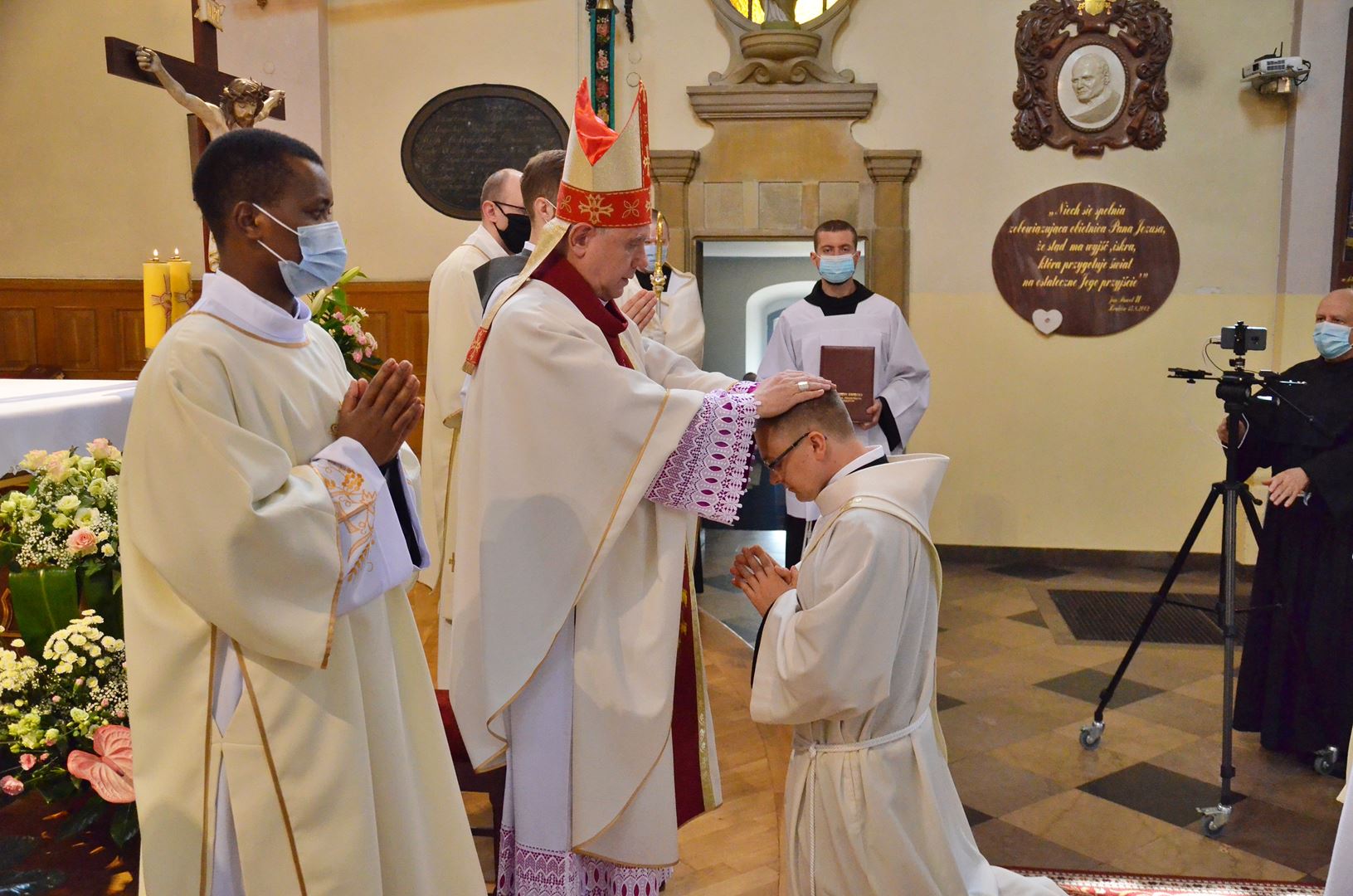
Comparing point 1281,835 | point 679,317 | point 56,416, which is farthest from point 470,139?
point 1281,835

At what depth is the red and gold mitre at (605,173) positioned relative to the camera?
233 cm

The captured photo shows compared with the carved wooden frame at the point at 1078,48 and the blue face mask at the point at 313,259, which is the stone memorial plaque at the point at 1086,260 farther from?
the blue face mask at the point at 313,259

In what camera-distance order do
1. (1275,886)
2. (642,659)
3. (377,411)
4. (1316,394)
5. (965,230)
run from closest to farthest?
(377,411) → (642,659) → (1275,886) → (1316,394) → (965,230)

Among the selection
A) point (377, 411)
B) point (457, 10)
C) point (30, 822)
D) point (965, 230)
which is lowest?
point (30, 822)

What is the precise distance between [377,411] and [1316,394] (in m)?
3.49

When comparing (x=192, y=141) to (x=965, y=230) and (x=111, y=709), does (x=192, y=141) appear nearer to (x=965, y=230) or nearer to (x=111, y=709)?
(x=111, y=709)

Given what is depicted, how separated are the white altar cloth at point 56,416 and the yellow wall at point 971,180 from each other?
11.4 feet

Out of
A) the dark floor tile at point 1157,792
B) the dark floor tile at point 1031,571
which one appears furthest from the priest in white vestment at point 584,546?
the dark floor tile at point 1031,571

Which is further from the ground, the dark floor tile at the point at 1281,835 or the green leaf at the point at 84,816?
the green leaf at the point at 84,816

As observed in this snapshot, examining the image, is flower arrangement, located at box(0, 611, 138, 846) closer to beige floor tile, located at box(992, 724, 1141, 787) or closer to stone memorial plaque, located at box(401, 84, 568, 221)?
beige floor tile, located at box(992, 724, 1141, 787)

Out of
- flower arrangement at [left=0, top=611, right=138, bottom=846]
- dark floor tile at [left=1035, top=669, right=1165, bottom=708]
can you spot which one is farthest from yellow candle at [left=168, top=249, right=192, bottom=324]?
dark floor tile at [left=1035, top=669, right=1165, bottom=708]

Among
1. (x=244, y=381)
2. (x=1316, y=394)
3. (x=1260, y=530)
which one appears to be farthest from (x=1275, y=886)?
(x=244, y=381)

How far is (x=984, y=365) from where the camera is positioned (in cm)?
682

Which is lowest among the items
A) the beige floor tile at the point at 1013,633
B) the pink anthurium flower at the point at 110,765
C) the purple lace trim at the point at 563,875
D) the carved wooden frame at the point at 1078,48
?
the beige floor tile at the point at 1013,633
